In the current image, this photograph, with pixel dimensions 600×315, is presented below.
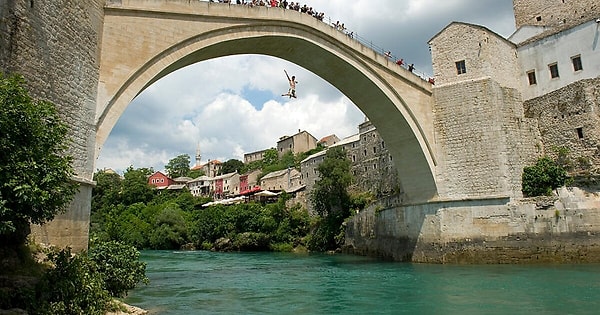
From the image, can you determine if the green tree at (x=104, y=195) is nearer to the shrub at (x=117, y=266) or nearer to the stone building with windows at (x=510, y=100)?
the stone building with windows at (x=510, y=100)

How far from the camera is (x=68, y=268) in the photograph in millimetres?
6746

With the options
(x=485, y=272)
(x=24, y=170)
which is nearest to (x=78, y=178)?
(x=24, y=170)

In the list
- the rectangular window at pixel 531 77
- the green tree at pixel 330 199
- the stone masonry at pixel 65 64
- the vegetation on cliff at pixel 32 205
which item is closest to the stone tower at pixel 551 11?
the rectangular window at pixel 531 77

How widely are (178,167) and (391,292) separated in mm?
81071

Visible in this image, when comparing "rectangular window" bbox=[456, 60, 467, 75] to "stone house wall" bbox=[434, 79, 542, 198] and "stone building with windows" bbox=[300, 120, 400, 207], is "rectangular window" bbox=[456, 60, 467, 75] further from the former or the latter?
"stone building with windows" bbox=[300, 120, 400, 207]

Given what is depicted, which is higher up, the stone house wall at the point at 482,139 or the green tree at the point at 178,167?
the green tree at the point at 178,167

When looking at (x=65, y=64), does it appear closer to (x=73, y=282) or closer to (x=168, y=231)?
(x=73, y=282)

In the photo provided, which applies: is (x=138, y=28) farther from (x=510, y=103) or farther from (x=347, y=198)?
(x=347, y=198)

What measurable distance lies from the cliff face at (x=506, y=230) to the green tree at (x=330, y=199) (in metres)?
13.4

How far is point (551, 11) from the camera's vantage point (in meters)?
26.0

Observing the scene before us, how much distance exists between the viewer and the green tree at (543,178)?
16.9 meters

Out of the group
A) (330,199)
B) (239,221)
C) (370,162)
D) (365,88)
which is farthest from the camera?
(239,221)

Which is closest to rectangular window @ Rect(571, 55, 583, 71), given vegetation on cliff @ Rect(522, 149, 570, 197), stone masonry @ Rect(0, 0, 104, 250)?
vegetation on cliff @ Rect(522, 149, 570, 197)

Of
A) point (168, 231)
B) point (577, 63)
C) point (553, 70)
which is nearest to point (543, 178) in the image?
point (553, 70)
